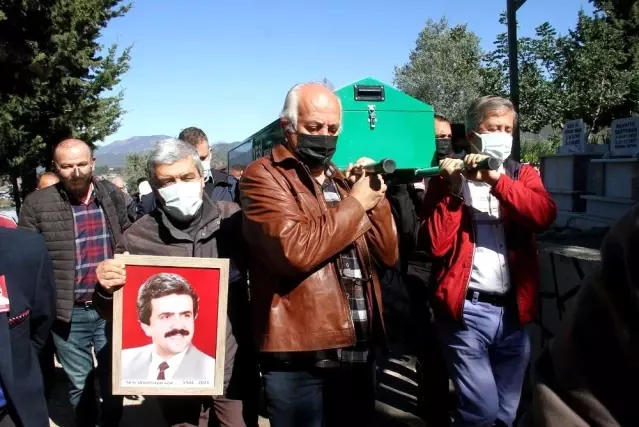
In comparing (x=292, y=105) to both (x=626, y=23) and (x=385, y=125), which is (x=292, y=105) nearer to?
(x=385, y=125)

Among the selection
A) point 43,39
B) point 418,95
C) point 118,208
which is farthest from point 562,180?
point 418,95

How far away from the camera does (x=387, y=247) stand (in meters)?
2.48

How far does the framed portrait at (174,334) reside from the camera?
254cm

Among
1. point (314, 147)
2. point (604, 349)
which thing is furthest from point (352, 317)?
point (604, 349)

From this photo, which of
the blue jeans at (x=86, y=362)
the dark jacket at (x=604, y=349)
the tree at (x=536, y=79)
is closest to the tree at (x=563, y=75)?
the tree at (x=536, y=79)

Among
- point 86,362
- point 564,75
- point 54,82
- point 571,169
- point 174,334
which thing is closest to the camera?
point 174,334

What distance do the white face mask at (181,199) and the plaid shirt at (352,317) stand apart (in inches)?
24.8

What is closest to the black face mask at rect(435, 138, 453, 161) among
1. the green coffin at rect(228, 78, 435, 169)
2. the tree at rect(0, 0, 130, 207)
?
the green coffin at rect(228, 78, 435, 169)

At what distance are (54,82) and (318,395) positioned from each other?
20.2 meters

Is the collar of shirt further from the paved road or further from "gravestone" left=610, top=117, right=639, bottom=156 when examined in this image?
"gravestone" left=610, top=117, right=639, bottom=156

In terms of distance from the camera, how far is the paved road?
4.23 metres

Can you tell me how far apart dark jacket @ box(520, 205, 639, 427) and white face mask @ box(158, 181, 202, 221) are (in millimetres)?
1938

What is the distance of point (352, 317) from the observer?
2359 mm

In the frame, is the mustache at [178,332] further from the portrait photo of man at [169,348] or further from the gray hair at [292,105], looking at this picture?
the gray hair at [292,105]
